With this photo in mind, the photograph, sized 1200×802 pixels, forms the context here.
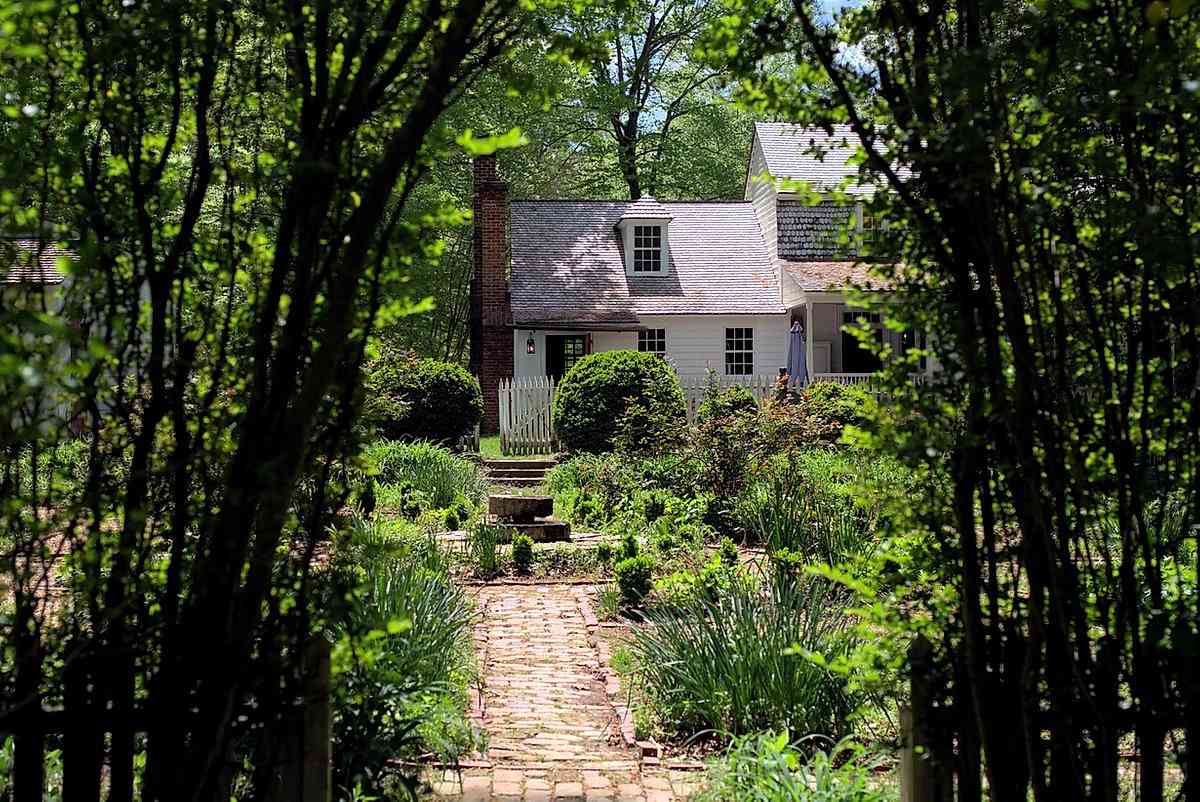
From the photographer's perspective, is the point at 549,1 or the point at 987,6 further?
the point at 549,1

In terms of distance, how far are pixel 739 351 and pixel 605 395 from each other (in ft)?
32.0

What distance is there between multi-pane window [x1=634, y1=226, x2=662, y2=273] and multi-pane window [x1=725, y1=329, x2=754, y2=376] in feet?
8.02

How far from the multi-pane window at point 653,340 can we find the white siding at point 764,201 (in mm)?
3545

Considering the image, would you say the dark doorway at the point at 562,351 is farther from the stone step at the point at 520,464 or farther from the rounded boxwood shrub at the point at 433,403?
the stone step at the point at 520,464

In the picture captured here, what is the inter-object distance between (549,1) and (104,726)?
209 cm

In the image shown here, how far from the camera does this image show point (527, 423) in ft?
71.8

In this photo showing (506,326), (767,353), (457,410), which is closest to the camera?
(457,410)

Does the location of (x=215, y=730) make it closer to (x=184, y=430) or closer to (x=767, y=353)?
(x=184, y=430)

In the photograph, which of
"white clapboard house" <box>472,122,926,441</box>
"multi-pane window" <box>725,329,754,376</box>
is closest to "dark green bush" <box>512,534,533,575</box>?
"white clapboard house" <box>472,122,926,441</box>

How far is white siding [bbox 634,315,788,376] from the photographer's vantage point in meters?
28.0

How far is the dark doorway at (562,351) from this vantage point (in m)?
27.4

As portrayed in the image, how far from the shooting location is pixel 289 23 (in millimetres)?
2535

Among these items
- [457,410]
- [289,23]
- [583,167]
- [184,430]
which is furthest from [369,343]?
[583,167]

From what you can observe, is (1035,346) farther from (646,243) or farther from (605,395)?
(646,243)
